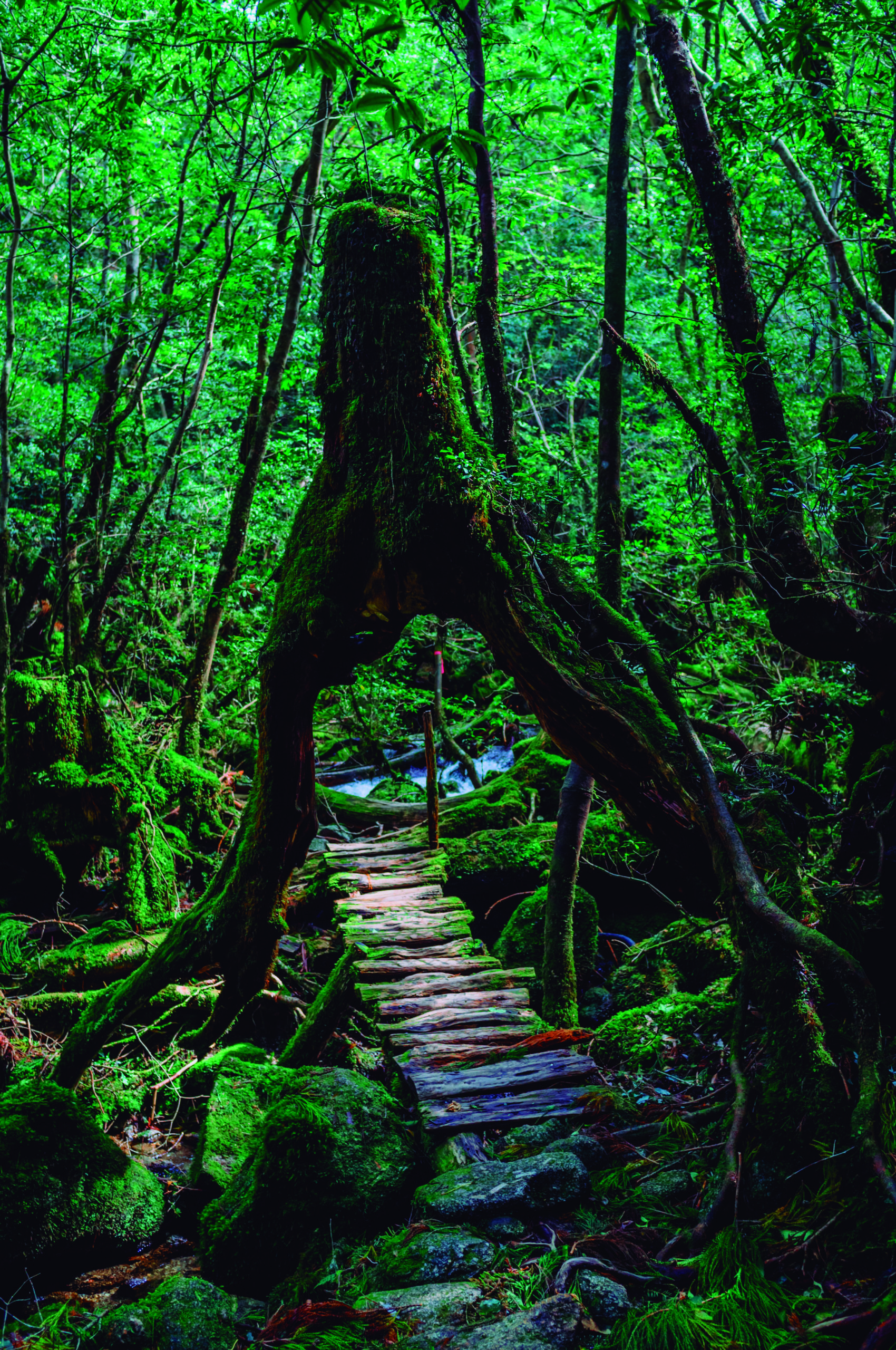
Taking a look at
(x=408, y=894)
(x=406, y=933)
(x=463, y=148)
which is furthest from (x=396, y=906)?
(x=463, y=148)

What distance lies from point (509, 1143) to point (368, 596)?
2994 mm

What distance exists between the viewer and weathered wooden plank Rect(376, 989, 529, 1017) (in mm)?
6113

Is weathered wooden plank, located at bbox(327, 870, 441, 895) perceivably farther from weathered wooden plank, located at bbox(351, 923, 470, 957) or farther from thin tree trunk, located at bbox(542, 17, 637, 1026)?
thin tree trunk, located at bbox(542, 17, 637, 1026)

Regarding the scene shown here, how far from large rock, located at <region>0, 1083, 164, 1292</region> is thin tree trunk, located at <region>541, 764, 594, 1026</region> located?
9.90ft

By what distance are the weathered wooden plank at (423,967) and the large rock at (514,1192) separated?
2635mm

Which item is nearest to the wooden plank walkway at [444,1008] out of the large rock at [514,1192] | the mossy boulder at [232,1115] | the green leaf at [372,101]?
the large rock at [514,1192]

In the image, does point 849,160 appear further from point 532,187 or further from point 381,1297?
point 532,187

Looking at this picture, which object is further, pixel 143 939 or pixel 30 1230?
pixel 143 939

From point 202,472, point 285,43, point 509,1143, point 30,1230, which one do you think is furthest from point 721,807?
point 202,472

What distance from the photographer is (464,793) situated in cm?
1076

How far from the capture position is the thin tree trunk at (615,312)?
5.68 meters

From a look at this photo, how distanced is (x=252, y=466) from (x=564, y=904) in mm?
5280

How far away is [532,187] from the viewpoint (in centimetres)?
1255

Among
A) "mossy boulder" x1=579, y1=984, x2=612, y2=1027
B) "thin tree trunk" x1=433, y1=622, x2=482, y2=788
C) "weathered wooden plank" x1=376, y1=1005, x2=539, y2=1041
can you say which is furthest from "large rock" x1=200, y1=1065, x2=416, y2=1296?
"thin tree trunk" x1=433, y1=622, x2=482, y2=788
